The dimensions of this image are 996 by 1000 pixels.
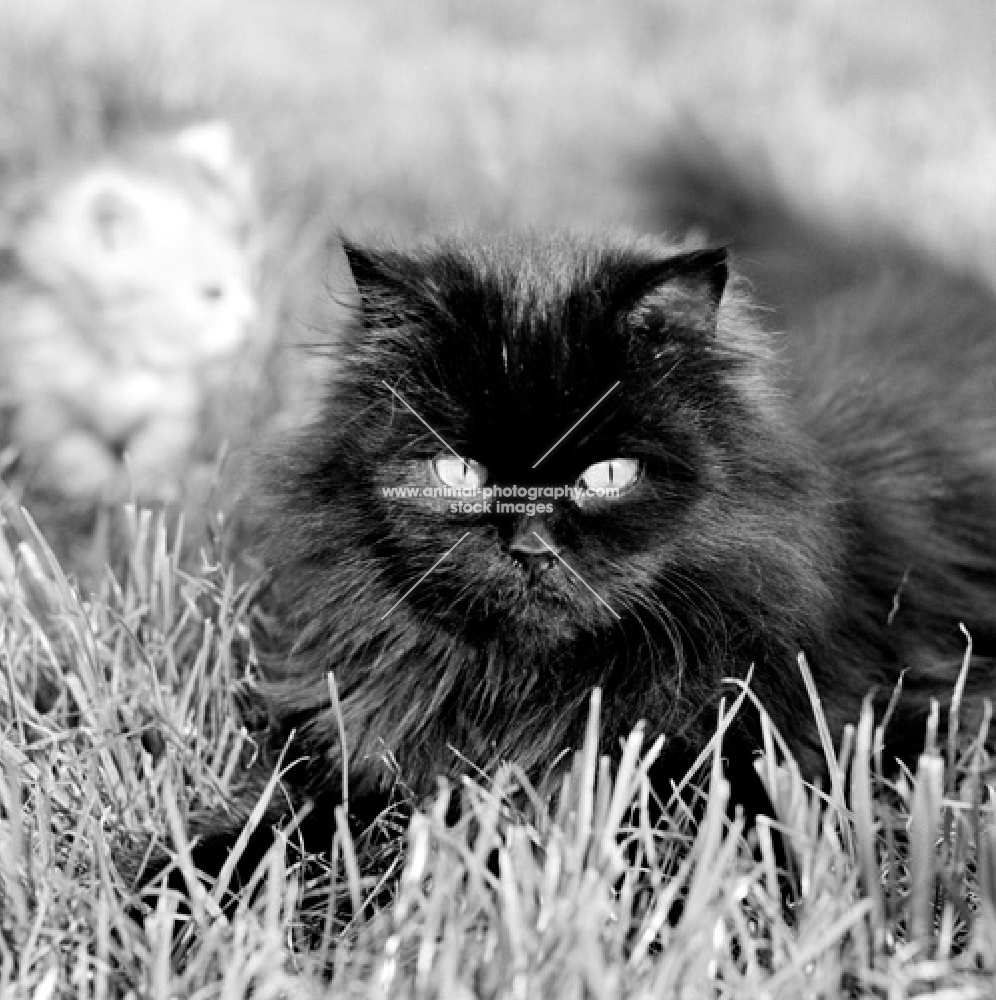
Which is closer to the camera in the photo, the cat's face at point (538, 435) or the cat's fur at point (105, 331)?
the cat's face at point (538, 435)

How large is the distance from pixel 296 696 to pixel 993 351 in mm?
1584

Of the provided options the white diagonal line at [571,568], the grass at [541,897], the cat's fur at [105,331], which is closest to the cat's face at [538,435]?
the white diagonal line at [571,568]

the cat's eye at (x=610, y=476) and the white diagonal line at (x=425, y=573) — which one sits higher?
the cat's eye at (x=610, y=476)

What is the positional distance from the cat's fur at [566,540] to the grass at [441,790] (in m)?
0.11

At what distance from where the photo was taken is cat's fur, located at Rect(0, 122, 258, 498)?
125 inches

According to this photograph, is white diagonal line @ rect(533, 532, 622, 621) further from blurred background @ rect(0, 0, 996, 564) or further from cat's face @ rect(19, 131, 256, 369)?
cat's face @ rect(19, 131, 256, 369)

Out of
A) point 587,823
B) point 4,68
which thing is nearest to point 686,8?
point 4,68

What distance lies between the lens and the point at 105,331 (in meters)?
3.24

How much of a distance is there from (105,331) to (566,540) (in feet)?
6.85

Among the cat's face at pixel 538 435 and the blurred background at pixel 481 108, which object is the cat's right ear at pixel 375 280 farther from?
the blurred background at pixel 481 108

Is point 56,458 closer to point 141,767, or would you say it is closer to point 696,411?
point 141,767

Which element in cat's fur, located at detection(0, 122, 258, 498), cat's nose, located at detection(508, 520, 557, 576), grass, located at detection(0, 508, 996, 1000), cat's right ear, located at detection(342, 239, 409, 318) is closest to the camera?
grass, located at detection(0, 508, 996, 1000)

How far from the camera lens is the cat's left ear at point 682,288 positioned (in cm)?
157

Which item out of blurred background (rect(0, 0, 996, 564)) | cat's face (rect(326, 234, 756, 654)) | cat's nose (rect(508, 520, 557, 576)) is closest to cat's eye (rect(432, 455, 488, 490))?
cat's face (rect(326, 234, 756, 654))
